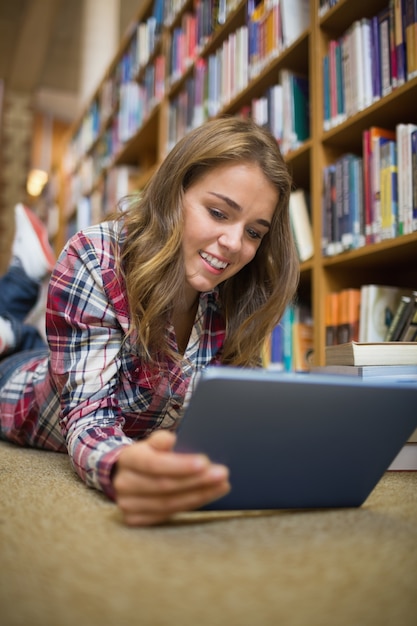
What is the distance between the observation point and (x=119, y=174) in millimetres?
3094

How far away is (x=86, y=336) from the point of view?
87 cm

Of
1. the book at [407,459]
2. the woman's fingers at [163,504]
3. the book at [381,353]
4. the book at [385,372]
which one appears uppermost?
the book at [381,353]

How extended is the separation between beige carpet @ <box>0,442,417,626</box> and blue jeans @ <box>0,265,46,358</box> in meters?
1.01

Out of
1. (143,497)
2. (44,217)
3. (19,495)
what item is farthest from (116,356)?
(44,217)

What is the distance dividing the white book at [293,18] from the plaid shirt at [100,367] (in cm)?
102

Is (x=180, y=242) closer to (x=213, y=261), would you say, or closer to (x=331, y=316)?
(x=213, y=261)

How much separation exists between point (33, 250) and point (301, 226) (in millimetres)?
882

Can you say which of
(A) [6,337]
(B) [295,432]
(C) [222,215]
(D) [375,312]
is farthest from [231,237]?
(A) [6,337]

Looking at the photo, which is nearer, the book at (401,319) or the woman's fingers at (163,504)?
the woman's fingers at (163,504)

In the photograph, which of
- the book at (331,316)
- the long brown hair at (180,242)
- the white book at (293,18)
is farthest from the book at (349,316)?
the white book at (293,18)

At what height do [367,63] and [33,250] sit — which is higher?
[367,63]

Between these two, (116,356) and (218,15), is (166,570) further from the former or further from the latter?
(218,15)

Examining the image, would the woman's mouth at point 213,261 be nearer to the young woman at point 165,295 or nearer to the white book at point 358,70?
the young woman at point 165,295

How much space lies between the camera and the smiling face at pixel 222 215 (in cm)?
95
